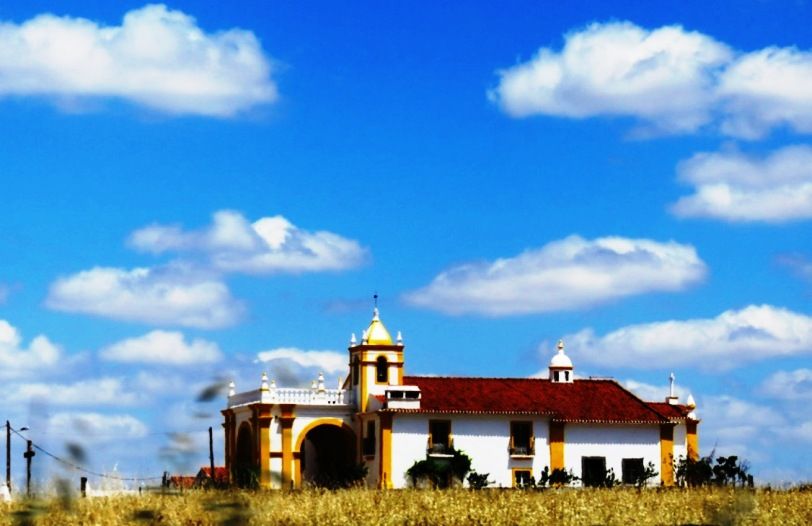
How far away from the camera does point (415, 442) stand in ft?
166

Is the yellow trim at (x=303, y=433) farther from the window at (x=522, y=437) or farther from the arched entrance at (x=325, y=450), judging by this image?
the window at (x=522, y=437)

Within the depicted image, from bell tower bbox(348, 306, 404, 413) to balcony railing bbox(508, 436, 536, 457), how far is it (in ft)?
17.5

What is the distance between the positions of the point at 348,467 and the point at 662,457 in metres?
13.6

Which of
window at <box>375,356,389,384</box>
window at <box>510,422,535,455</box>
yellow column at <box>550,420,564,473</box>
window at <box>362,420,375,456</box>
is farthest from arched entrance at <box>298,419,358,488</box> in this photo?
yellow column at <box>550,420,564,473</box>

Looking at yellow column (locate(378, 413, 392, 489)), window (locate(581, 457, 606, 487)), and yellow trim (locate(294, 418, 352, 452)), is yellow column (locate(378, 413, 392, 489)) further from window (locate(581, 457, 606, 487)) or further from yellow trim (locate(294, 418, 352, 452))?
window (locate(581, 457, 606, 487))

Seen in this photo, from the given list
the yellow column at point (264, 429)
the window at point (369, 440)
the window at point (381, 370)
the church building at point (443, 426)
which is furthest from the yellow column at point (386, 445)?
the yellow column at point (264, 429)

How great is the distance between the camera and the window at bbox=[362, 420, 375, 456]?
51.4m

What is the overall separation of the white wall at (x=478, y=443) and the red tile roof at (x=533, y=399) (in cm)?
45

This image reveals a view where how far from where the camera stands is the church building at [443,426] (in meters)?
50.6

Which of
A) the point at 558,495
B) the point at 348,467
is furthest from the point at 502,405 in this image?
the point at 558,495

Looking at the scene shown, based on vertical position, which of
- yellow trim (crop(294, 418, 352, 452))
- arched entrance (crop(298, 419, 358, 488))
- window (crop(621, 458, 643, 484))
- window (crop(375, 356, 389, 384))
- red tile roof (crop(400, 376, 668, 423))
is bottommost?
window (crop(621, 458, 643, 484))

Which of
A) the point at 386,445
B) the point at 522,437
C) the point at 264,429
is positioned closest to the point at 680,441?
the point at 522,437

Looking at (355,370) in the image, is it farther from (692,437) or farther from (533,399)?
(692,437)

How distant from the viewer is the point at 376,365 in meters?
52.9
